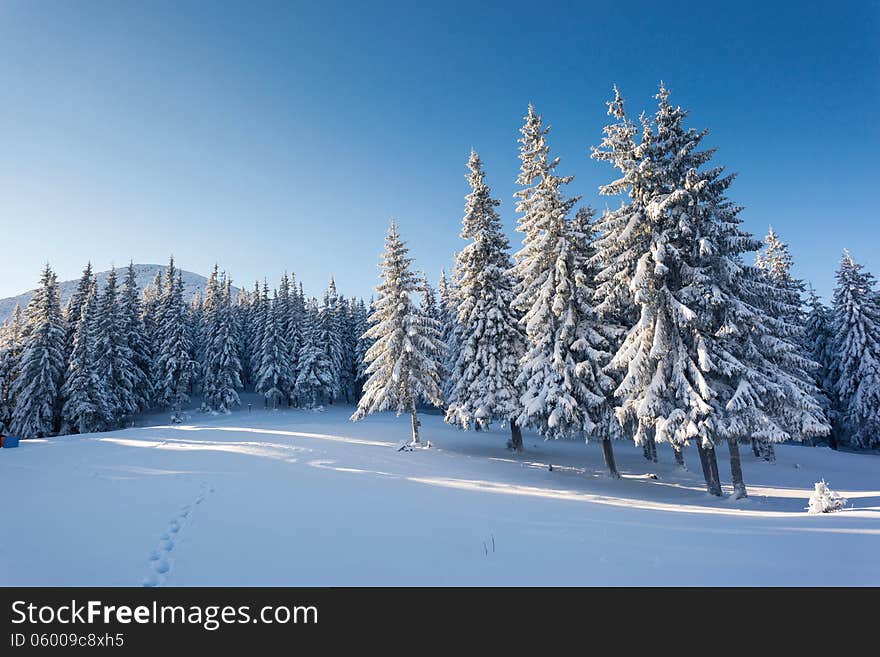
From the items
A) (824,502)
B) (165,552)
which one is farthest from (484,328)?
(165,552)

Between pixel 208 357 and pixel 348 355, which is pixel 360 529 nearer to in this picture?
→ pixel 208 357

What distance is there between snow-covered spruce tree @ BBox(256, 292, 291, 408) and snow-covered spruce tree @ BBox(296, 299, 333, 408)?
2.14 m

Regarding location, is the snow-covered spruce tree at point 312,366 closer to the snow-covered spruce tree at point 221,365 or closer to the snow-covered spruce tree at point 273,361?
the snow-covered spruce tree at point 273,361

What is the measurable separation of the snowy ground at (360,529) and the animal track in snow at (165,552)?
0.04m

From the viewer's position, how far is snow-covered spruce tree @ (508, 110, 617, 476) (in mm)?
18594

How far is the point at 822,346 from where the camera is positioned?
124 ft

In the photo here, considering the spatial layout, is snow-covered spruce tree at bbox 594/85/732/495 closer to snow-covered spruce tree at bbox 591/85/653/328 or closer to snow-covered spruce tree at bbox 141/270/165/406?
snow-covered spruce tree at bbox 591/85/653/328

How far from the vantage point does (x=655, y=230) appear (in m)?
17.0

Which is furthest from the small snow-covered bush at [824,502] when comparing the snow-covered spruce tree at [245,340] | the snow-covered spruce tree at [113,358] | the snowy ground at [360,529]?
the snow-covered spruce tree at [245,340]

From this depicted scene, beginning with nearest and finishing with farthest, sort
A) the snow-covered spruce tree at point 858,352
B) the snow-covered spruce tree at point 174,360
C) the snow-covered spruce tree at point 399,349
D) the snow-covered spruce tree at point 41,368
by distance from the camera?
1. the snow-covered spruce tree at point 399,349
2. the snow-covered spruce tree at point 858,352
3. the snow-covered spruce tree at point 41,368
4. the snow-covered spruce tree at point 174,360

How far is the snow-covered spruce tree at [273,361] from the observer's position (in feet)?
170
